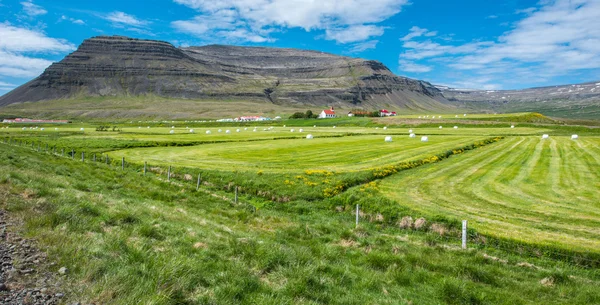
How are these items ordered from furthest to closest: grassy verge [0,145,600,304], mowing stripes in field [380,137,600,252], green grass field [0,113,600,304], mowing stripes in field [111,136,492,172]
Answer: mowing stripes in field [111,136,492,172] < mowing stripes in field [380,137,600,252] < green grass field [0,113,600,304] < grassy verge [0,145,600,304]

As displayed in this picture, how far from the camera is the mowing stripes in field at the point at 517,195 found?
16.5 meters

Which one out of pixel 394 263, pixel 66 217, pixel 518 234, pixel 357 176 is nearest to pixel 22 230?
pixel 66 217

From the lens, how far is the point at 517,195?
75.9 feet

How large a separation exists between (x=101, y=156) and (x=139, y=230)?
1596 inches

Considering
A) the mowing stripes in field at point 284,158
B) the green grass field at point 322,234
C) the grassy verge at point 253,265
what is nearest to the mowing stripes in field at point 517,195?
the green grass field at point 322,234

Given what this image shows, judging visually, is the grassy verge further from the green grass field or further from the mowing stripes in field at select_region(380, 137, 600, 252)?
the mowing stripes in field at select_region(380, 137, 600, 252)

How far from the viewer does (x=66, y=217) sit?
9609 mm

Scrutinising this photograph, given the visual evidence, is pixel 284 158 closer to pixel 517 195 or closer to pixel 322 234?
pixel 517 195

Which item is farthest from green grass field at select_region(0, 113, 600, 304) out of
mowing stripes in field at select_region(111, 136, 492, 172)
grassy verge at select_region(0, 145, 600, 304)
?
mowing stripes in field at select_region(111, 136, 492, 172)

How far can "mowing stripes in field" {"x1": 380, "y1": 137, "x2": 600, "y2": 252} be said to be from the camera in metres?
16.5

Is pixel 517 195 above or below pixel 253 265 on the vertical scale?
below

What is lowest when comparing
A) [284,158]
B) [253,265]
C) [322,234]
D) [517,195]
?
[322,234]

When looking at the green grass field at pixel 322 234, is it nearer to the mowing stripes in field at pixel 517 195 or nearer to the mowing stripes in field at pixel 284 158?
the mowing stripes in field at pixel 517 195

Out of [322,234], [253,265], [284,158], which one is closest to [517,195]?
[322,234]
